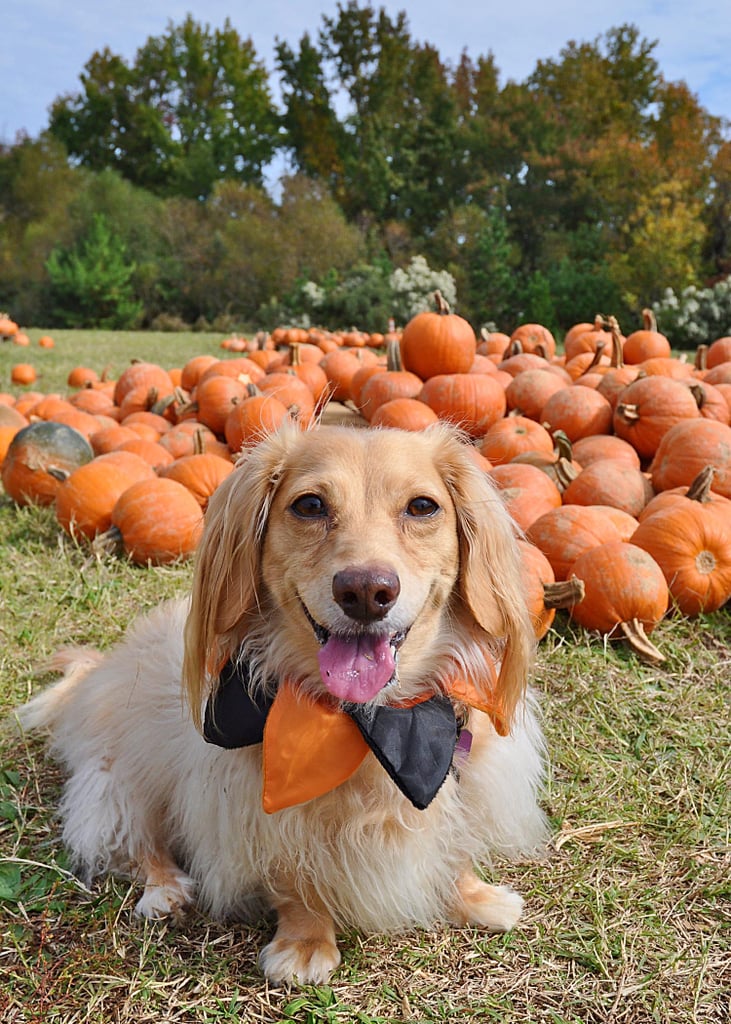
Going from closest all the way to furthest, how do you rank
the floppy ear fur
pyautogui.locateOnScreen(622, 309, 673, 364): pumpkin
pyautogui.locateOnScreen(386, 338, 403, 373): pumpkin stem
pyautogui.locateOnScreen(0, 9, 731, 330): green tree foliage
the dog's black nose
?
the dog's black nose < the floppy ear fur < pyautogui.locateOnScreen(386, 338, 403, 373): pumpkin stem < pyautogui.locateOnScreen(622, 309, 673, 364): pumpkin < pyautogui.locateOnScreen(0, 9, 731, 330): green tree foliage

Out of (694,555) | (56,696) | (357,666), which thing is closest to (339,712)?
(357,666)

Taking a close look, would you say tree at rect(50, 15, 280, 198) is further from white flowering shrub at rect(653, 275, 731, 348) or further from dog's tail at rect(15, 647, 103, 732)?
dog's tail at rect(15, 647, 103, 732)

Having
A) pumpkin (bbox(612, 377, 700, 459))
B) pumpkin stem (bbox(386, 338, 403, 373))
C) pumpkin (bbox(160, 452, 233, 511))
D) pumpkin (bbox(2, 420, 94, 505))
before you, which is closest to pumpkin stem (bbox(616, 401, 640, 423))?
pumpkin (bbox(612, 377, 700, 459))

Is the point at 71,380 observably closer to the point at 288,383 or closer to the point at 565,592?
the point at 288,383

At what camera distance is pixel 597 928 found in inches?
76.8

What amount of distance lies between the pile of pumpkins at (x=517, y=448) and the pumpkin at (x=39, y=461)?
1 cm

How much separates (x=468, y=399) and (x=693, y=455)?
58.5 inches

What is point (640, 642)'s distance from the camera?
3262 millimetres

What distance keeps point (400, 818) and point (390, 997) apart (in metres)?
0.40

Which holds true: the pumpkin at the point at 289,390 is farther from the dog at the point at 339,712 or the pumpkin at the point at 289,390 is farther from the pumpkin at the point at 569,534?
the dog at the point at 339,712

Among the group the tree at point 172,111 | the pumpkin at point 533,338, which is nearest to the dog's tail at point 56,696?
the pumpkin at point 533,338

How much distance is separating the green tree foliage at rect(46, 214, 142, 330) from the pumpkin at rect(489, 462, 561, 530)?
24.1 metres

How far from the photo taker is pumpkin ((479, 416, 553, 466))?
455cm

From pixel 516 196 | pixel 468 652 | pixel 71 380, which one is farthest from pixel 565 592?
pixel 516 196
